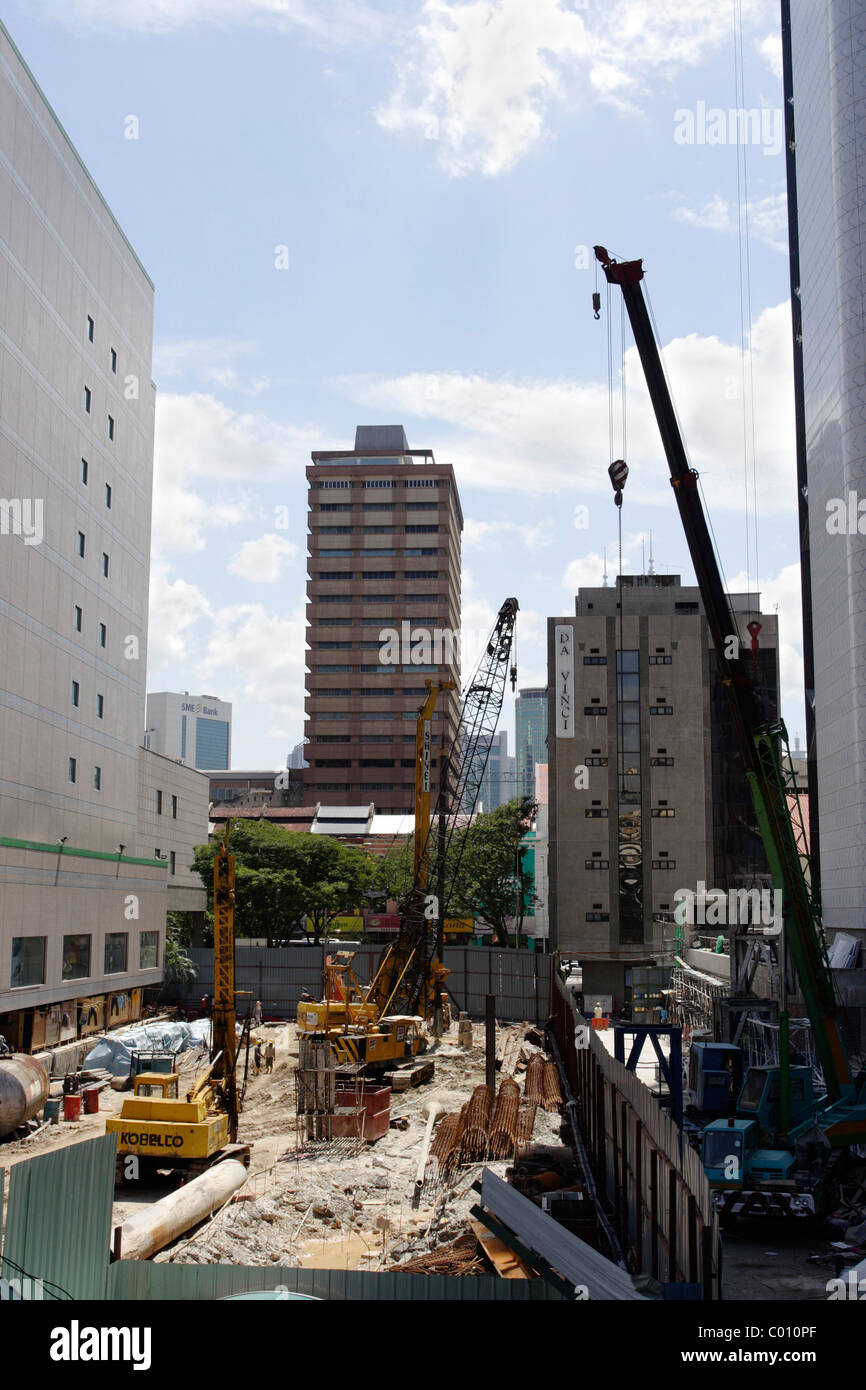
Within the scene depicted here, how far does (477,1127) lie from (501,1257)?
1252 centimetres

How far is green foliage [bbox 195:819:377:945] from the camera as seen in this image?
77.3 m

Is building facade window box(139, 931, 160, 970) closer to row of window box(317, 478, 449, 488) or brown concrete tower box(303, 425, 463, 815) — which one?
brown concrete tower box(303, 425, 463, 815)

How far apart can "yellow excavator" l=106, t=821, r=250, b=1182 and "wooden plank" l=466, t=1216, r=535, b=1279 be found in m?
9.72

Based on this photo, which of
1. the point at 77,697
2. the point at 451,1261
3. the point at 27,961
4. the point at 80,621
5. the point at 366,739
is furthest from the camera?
the point at 366,739

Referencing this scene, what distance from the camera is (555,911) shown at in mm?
83750

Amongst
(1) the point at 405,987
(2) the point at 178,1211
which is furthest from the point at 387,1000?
(2) the point at 178,1211

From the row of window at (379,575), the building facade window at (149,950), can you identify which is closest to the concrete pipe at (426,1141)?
the building facade window at (149,950)

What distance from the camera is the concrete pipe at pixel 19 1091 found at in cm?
3173

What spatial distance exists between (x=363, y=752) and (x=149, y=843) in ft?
253

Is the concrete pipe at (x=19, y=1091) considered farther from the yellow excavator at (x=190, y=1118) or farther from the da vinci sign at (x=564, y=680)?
the da vinci sign at (x=564, y=680)

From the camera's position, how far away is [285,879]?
3044 inches

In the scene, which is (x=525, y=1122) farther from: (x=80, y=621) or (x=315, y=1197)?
(x=80, y=621)
